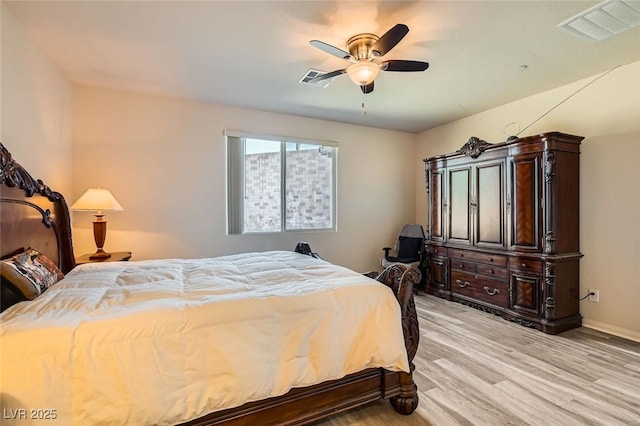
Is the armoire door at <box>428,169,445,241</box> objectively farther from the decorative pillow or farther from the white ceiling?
the decorative pillow

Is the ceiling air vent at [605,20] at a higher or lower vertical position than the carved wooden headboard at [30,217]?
higher

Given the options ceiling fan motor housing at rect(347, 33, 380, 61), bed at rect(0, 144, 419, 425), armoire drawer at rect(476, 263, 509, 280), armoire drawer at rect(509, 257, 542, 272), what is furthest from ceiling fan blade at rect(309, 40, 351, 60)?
armoire drawer at rect(476, 263, 509, 280)

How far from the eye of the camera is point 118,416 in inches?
50.5

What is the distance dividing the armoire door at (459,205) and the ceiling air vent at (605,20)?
72.6 inches

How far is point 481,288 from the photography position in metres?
3.88

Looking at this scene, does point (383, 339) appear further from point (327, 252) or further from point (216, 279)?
point (327, 252)

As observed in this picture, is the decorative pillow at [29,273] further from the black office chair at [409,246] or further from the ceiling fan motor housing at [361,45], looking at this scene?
the black office chair at [409,246]

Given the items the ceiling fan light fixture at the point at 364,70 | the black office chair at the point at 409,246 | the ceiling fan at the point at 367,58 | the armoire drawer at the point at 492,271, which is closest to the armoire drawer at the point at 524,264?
the armoire drawer at the point at 492,271

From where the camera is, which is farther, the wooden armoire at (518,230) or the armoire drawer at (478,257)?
the armoire drawer at (478,257)

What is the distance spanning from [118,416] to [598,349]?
373 cm

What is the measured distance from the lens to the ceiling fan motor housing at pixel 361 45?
2436mm

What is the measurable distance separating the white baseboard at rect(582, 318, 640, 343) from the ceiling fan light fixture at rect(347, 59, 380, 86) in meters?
3.50

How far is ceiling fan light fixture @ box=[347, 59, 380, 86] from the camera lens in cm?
234

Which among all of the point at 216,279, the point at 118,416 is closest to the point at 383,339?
the point at 216,279
